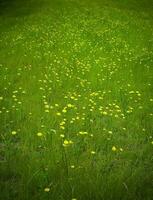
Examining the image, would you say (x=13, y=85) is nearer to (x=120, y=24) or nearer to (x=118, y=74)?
(x=118, y=74)

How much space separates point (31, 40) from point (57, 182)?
381 inches

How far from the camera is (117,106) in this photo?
6.43 m

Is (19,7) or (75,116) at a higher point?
(19,7)

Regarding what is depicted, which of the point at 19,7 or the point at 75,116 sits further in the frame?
the point at 19,7

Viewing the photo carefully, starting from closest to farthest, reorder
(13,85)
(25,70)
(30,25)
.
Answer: (13,85) → (25,70) → (30,25)

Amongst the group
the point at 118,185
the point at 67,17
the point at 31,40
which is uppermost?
the point at 67,17

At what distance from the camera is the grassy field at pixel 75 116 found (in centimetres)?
396

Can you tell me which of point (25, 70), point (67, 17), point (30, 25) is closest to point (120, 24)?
point (67, 17)

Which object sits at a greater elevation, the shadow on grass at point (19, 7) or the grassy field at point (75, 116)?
the shadow on grass at point (19, 7)

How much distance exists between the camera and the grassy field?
3963mm

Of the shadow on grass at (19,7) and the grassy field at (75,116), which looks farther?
the shadow on grass at (19,7)

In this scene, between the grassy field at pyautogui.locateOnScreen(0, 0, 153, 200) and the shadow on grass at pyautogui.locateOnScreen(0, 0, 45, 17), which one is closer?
the grassy field at pyautogui.locateOnScreen(0, 0, 153, 200)

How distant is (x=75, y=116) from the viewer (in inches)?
234

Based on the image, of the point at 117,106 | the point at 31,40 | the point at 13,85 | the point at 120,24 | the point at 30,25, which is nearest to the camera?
the point at 117,106
